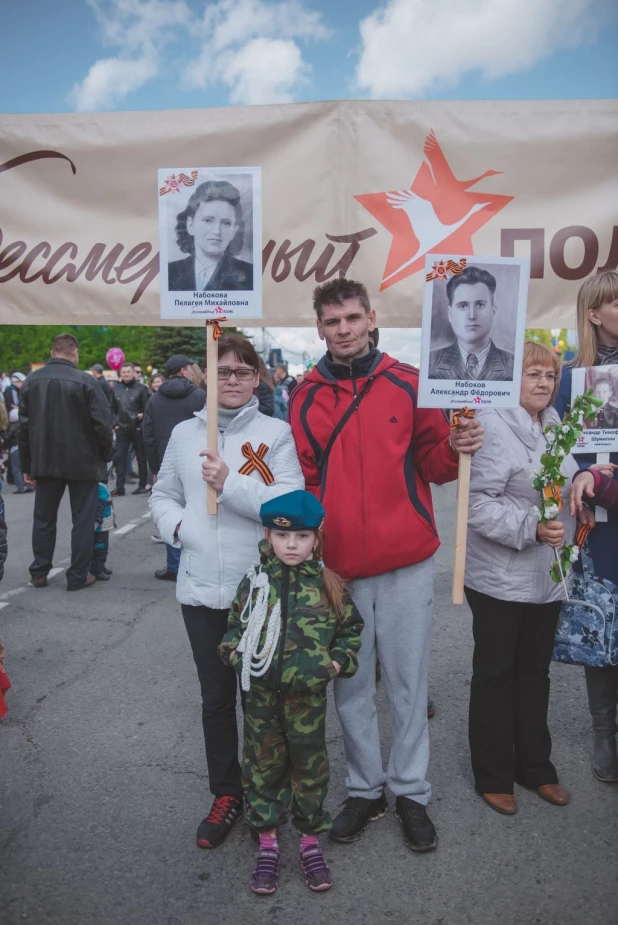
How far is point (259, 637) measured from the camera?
287 centimetres

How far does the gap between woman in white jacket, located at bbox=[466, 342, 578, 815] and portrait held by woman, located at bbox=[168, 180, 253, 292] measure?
48.8 inches

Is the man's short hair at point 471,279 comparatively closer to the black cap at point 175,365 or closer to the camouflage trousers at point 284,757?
the camouflage trousers at point 284,757

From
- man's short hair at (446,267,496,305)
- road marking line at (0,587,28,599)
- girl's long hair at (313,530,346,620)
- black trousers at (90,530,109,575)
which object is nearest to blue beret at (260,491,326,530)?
girl's long hair at (313,530,346,620)

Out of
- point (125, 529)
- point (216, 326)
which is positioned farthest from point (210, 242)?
point (125, 529)

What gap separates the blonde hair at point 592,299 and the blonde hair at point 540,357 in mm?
135

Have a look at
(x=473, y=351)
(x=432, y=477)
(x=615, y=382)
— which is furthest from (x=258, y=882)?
(x=615, y=382)

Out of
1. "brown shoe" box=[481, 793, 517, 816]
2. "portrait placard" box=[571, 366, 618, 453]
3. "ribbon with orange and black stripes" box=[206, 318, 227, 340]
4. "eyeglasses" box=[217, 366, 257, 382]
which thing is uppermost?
"ribbon with orange and black stripes" box=[206, 318, 227, 340]

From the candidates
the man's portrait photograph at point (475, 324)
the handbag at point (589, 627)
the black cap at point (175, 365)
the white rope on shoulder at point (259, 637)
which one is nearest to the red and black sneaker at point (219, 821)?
the white rope on shoulder at point (259, 637)

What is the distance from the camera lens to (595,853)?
304 centimetres

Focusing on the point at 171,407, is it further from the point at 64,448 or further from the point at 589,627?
the point at 589,627

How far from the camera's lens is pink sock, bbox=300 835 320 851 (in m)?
2.95

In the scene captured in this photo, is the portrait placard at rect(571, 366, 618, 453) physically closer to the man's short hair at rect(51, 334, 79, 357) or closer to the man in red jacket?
the man in red jacket

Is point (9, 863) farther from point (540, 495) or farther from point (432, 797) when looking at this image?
point (540, 495)

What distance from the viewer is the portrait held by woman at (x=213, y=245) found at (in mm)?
2895
